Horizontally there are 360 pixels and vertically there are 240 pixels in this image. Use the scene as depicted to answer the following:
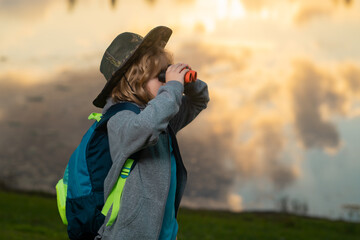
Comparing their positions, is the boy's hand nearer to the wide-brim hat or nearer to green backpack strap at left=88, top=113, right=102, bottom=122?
the wide-brim hat

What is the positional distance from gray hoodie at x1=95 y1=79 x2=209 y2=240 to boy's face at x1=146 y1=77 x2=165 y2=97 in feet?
0.59

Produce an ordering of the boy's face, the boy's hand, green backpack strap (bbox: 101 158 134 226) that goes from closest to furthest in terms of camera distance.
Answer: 1. green backpack strap (bbox: 101 158 134 226)
2. the boy's hand
3. the boy's face

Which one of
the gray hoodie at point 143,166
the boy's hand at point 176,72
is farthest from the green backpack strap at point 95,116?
the boy's hand at point 176,72

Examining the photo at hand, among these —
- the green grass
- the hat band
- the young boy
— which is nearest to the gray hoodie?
the young boy

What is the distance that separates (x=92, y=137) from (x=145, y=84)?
0.45 metres

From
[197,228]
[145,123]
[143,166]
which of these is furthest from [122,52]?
[197,228]

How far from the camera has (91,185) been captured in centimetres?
247

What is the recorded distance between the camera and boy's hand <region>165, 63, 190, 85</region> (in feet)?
8.18

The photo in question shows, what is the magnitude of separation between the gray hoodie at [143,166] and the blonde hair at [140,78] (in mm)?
162

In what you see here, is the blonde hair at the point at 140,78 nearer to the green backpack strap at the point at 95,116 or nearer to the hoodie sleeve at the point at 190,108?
the green backpack strap at the point at 95,116

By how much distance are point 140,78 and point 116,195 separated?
0.71m

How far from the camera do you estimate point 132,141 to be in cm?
232

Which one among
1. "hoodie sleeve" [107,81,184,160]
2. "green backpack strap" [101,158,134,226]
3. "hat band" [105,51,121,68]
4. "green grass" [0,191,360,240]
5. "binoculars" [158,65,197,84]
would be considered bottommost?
"green grass" [0,191,360,240]

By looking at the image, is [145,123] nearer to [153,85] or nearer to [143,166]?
[143,166]
